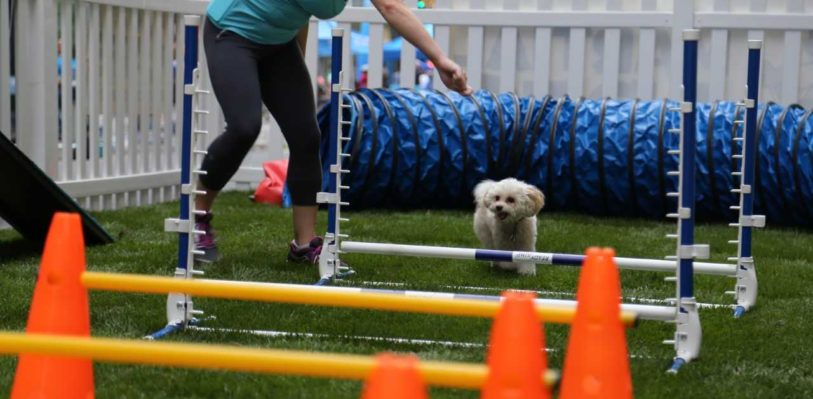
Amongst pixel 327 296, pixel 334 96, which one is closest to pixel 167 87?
pixel 334 96

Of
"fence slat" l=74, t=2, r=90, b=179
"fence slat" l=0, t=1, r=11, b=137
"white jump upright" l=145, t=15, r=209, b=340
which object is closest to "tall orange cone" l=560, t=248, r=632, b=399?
"white jump upright" l=145, t=15, r=209, b=340

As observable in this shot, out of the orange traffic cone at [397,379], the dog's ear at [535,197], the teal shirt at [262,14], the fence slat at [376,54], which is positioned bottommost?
the orange traffic cone at [397,379]

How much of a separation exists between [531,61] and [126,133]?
3260mm

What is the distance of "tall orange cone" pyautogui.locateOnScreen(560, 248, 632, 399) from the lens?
102 inches

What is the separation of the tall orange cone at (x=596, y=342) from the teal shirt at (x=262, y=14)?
2370mm

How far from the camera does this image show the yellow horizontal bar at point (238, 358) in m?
2.12

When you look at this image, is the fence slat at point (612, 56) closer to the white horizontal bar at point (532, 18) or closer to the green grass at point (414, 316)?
the white horizontal bar at point (532, 18)

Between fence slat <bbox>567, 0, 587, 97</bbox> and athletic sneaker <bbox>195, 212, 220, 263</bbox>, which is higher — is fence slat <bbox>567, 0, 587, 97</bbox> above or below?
above

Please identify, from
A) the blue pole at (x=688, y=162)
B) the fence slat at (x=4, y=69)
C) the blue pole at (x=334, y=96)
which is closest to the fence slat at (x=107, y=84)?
the fence slat at (x=4, y=69)

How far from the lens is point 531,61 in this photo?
937 cm

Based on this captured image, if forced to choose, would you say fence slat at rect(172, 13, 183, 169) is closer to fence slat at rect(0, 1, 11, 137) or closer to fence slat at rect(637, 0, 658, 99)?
fence slat at rect(0, 1, 11, 137)

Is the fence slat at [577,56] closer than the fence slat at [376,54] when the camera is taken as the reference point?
Yes

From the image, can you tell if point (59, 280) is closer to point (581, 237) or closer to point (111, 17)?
point (581, 237)

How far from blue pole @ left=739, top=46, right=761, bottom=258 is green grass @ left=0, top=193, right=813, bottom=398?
30 centimetres
